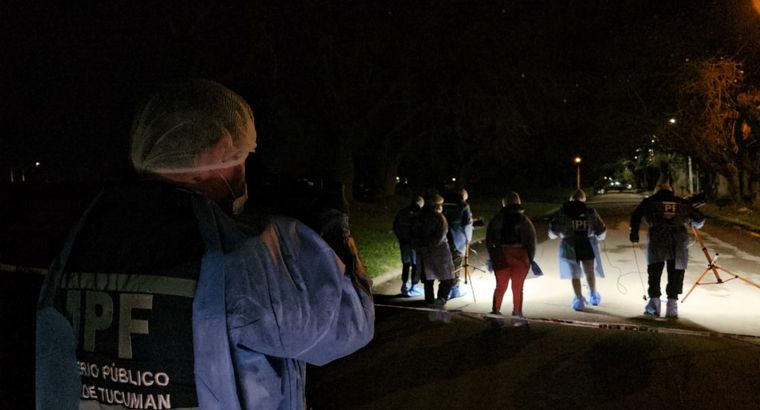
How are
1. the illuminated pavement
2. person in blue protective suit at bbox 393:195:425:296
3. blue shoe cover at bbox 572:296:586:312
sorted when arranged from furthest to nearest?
person in blue protective suit at bbox 393:195:425:296, blue shoe cover at bbox 572:296:586:312, the illuminated pavement

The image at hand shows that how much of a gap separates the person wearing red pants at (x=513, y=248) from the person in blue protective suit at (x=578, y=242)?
1209mm

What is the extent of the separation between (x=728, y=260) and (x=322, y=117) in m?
17.8

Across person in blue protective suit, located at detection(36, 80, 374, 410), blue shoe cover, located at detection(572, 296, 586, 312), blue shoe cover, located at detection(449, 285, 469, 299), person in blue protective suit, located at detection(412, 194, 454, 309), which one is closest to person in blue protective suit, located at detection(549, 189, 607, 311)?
blue shoe cover, located at detection(572, 296, 586, 312)

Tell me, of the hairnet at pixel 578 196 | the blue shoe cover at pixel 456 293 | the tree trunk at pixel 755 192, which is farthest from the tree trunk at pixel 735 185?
the blue shoe cover at pixel 456 293

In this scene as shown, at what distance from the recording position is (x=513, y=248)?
7.99 m

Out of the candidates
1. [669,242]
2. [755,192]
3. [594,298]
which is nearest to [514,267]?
[594,298]

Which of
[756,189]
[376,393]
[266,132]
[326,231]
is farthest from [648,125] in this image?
[326,231]

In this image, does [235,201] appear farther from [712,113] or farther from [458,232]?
[712,113]

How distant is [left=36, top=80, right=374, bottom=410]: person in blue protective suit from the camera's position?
4.98 feet

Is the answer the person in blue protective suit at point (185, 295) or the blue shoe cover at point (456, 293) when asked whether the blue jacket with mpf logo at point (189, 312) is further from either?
the blue shoe cover at point (456, 293)

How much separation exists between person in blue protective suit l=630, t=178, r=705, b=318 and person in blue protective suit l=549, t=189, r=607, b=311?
2.70ft

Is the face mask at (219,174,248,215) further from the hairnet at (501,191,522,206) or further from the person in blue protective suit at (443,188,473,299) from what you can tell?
the person in blue protective suit at (443,188,473,299)

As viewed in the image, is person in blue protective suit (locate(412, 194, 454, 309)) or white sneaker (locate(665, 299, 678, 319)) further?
person in blue protective suit (locate(412, 194, 454, 309))

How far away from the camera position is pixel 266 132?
24.2 metres
